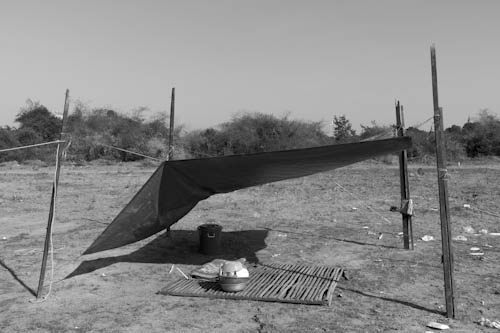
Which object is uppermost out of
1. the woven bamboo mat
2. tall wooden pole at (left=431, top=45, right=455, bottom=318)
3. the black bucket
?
tall wooden pole at (left=431, top=45, right=455, bottom=318)

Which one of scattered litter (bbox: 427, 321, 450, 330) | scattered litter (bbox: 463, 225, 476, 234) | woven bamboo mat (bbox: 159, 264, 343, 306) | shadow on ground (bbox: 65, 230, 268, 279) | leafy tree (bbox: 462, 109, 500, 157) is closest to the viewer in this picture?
scattered litter (bbox: 427, 321, 450, 330)

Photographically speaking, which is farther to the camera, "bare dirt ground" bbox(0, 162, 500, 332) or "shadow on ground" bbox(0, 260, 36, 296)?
"shadow on ground" bbox(0, 260, 36, 296)

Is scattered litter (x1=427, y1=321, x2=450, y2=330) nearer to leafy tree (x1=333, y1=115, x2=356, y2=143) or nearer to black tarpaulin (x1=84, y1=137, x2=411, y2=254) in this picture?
black tarpaulin (x1=84, y1=137, x2=411, y2=254)

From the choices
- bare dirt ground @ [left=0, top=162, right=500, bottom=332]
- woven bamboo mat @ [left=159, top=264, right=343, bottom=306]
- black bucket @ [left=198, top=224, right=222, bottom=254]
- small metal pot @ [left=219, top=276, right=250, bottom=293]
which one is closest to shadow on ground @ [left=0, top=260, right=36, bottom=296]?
bare dirt ground @ [left=0, top=162, right=500, bottom=332]

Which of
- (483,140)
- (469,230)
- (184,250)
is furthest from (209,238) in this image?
(483,140)

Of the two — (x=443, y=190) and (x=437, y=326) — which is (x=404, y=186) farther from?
(x=437, y=326)

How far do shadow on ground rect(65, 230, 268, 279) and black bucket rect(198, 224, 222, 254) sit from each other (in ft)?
0.32

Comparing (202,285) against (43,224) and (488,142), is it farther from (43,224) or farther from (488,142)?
(488,142)

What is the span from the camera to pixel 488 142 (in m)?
25.5

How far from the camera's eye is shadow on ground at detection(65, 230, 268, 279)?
6.71 m

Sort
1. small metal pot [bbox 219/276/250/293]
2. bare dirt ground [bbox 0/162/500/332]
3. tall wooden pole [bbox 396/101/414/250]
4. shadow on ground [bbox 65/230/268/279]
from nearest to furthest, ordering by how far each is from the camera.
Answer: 1. bare dirt ground [bbox 0/162/500/332]
2. small metal pot [bbox 219/276/250/293]
3. shadow on ground [bbox 65/230/268/279]
4. tall wooden pole [bbox 396/101/414/250]

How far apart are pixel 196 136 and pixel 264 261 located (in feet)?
80.4

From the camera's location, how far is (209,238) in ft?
23.4

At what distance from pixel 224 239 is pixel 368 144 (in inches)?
148
